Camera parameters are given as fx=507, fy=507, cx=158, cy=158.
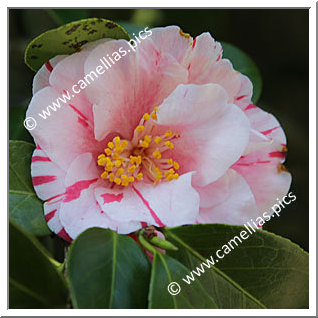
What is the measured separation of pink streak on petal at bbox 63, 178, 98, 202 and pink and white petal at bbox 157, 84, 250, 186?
17 centimetres

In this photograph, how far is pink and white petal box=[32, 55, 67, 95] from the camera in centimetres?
83

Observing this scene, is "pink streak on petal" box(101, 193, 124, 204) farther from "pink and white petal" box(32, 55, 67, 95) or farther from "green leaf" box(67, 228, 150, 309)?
"pink and white petal" box(32, 55, 67, 95)

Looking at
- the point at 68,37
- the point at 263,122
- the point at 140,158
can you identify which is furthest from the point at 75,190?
the point at 263,122

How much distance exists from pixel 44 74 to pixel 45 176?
0.56ft

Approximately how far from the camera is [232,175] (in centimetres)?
88

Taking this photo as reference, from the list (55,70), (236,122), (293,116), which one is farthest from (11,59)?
(293,116)

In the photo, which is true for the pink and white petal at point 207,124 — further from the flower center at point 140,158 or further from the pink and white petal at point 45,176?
the pink and white petal at point 45,176

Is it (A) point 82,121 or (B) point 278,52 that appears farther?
(B) point 278,52

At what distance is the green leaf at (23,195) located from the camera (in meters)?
0.81

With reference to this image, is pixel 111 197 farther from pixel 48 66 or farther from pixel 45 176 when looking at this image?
pixel 48 66

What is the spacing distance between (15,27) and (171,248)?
0.85m

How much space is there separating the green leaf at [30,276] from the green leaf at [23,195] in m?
0.06

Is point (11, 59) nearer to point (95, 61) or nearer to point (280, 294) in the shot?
point (95, 61)

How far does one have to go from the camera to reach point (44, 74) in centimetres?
84
